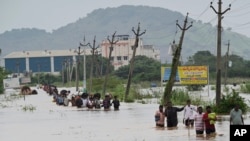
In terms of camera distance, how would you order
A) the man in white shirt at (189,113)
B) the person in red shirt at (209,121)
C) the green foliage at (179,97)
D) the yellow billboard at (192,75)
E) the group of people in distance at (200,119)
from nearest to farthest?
1. the group of people in distance at (200,119)
2. the person in red shirt at (209,121)
3. the man in white shirt at (189,113)
4. the green foliage at (179,97)
5. the yellow billboard at (192,75)

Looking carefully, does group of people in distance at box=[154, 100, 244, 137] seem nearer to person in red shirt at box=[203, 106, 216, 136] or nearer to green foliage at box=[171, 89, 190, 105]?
person in red shirt at box=[203, 106, 216, 136]

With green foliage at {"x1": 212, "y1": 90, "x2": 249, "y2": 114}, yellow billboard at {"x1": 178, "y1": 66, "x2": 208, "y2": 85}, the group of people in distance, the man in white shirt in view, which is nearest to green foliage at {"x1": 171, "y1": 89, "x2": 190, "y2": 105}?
yellow billboard at {"x1": 178, "y1": 66, "x2": 208, "y2": 85}

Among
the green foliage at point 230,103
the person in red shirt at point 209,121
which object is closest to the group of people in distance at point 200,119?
the person in red shirt at point 209,121

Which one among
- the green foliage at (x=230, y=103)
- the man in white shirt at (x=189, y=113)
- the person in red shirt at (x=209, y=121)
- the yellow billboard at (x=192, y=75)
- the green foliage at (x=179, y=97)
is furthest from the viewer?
the yellow billboard at (x=192, y=75)

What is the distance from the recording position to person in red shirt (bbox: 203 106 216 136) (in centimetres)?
2540

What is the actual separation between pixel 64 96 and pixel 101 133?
3400 centimetres

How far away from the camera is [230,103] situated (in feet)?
126

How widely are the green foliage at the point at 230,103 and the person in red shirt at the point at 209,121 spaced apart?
11.9 meters

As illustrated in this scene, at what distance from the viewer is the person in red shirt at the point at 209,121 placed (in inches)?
1000

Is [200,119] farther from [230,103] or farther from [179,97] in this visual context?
Answer: [179,97]

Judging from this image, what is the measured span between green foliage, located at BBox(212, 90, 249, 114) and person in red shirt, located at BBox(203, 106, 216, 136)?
39.1ft

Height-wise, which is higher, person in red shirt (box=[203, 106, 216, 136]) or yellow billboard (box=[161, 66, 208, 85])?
yellow billboard (box=[161, 66, 208, 85])

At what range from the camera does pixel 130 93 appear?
2847 inches

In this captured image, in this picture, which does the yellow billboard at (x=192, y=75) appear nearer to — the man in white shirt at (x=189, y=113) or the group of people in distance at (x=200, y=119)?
the group of people in distance at (x=200, y=119)
